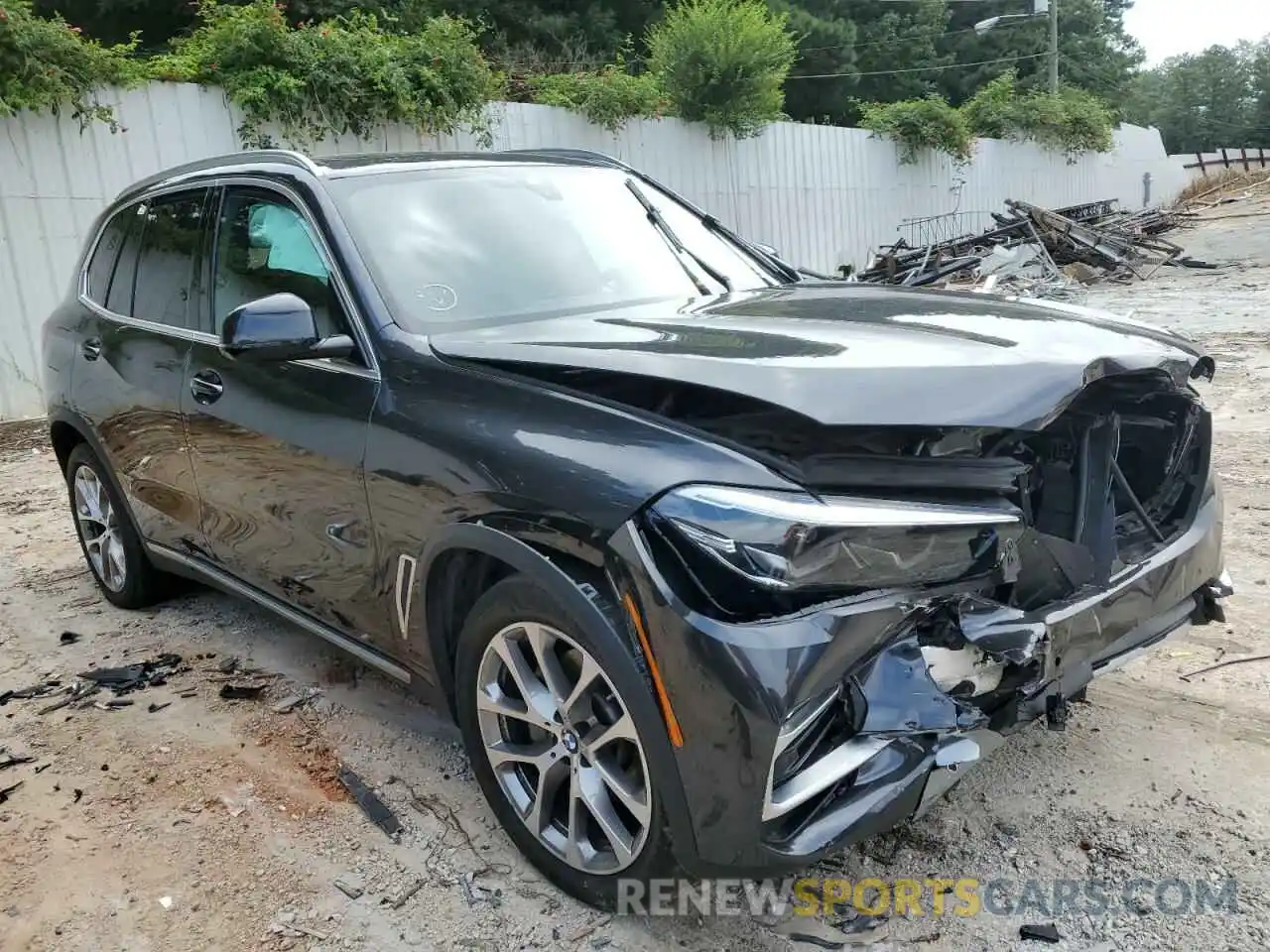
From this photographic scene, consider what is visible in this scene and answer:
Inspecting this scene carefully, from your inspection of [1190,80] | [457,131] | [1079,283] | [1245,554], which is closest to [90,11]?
[457,131]

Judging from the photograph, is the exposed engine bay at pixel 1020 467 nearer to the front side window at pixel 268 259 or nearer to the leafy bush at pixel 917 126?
the front side window at pixel 268 259

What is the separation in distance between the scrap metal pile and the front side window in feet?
41.0

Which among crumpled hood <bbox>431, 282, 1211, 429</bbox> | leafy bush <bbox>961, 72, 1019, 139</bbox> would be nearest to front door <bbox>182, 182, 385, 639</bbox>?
crumpled hood <bbox>431, 282, 1211, 429</bbox>

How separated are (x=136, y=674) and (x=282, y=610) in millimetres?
1001

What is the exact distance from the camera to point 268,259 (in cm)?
341

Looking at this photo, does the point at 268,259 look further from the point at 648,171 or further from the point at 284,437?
the point at 648,171

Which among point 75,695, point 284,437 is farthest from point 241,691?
point 284,437

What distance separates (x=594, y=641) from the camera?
2.17m

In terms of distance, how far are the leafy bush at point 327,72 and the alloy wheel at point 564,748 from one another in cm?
925

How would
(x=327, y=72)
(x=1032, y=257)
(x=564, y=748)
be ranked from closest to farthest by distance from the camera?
(x=564, y=748) < (x=327, y=72) < (x=1032, y=257)

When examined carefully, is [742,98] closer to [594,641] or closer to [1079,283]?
[1079,283]

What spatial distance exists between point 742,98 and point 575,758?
14.6 metres

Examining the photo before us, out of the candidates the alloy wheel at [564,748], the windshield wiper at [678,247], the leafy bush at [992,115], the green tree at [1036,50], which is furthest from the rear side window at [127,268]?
the green tree at [1036,50]

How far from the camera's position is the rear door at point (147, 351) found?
12.4 ft
